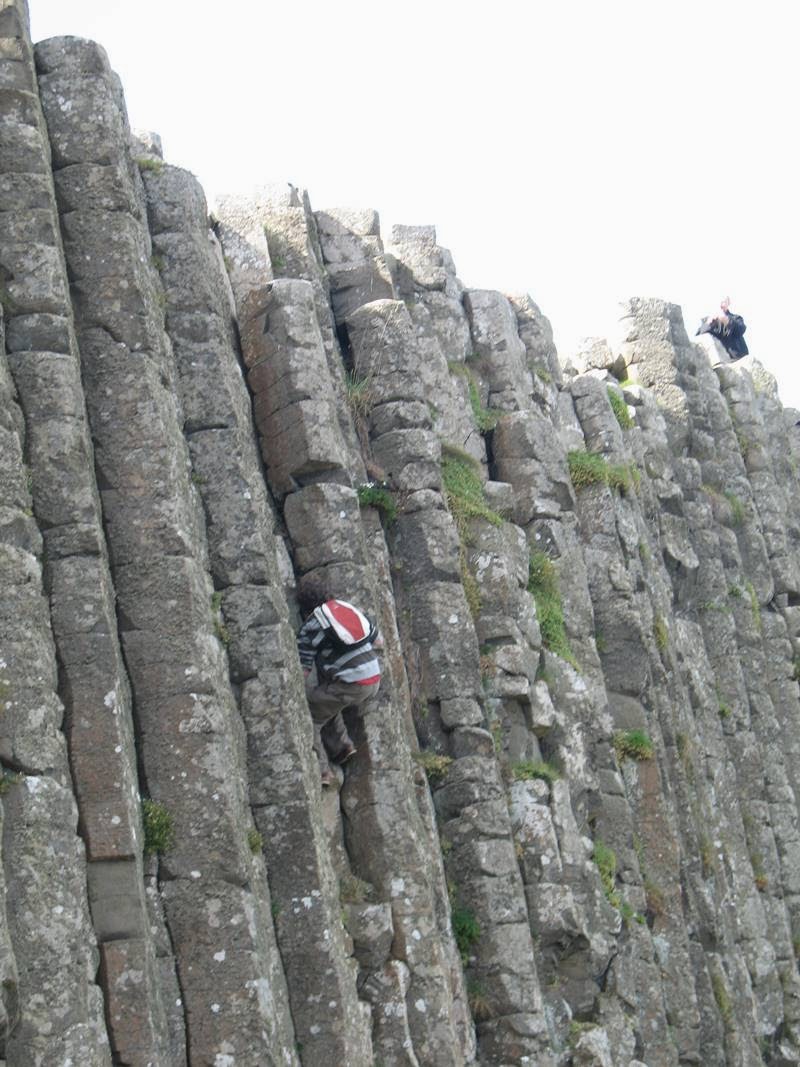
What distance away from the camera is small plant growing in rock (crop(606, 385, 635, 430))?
1400 inches

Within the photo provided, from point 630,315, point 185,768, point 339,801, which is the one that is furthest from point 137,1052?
point 630,315

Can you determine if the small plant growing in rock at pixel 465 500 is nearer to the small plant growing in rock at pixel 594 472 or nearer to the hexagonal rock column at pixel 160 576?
the small plant growing in rock at pixel 594 472

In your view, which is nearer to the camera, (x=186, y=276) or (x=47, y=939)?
(x=47, y=939)

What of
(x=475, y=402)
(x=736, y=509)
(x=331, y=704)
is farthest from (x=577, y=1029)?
(x=736, y=509)

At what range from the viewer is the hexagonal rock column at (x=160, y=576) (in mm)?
17661

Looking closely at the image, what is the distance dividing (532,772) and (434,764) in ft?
6.95

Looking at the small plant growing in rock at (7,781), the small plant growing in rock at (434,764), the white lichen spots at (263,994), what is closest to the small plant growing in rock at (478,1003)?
the small plant growing in rock at (434,764)

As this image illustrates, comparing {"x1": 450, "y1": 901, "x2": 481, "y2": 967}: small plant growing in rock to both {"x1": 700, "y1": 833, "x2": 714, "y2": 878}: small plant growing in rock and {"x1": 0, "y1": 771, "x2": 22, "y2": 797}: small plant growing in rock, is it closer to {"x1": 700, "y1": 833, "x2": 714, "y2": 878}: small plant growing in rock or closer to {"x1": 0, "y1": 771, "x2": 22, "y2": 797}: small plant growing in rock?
{"x1": 0, "y1": 771, "x2": 22, "y2": 797}: small plant growing in rock

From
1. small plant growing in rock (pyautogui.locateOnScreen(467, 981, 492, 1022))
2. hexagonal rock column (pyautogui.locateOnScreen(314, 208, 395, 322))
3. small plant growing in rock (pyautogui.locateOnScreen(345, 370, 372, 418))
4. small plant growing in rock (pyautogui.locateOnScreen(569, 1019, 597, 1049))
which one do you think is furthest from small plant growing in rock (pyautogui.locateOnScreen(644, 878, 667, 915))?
hexagonal rock column (pyautogui.locateOnScreen(314, 208, 395, 322))

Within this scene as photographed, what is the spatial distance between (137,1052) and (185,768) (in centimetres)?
283

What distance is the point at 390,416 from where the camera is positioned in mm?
25797

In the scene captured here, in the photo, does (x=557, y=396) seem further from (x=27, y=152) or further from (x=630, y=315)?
(x=27, y=152)

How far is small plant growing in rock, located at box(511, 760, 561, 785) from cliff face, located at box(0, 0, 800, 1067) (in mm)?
42

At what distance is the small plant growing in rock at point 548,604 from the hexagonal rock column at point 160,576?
8.75 metres
